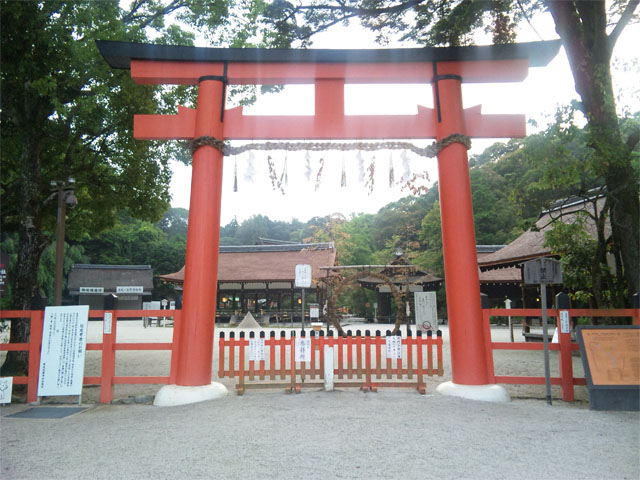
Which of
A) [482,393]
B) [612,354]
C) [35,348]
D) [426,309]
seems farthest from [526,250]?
[35,348]

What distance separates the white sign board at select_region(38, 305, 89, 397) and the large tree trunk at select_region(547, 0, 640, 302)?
20.7ft

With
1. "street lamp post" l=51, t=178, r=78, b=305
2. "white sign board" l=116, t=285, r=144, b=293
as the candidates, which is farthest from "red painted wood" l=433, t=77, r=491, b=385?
"white sign board" l=116, t=285, r=144, b=293

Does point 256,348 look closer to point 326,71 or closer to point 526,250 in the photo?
point 326,71

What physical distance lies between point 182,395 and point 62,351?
5.18ft

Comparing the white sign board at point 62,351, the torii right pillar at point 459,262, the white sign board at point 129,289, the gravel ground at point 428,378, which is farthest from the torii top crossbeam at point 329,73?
the white sign board at point 129,289

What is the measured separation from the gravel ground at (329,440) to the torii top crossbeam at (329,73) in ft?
10.4

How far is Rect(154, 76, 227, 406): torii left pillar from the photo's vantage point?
4781 mm

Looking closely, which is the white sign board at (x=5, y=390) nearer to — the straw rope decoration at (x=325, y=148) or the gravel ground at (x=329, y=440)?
the gravel ground at (x=329, y=440)

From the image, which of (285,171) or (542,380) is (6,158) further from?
(542,380)

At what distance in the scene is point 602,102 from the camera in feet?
16.7

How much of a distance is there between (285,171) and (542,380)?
12.9ft

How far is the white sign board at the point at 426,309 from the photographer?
10789mm

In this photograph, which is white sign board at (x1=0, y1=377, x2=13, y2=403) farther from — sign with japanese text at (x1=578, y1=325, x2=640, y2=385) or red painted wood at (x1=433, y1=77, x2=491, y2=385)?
sign with japanese text at (x1=578, y1=325, x2=640, y2=385)

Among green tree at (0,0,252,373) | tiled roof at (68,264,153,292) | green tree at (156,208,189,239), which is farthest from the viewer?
green tree at (156,208,189,239)
